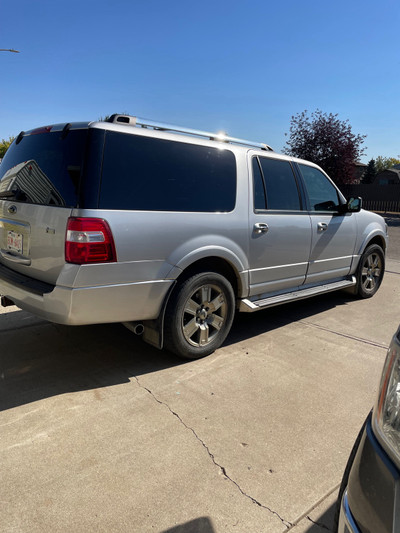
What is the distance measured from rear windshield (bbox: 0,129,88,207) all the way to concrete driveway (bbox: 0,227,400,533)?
4.75 feet

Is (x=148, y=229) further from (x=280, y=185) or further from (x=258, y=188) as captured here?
(x=280, y=185)

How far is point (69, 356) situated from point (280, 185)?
278 cm

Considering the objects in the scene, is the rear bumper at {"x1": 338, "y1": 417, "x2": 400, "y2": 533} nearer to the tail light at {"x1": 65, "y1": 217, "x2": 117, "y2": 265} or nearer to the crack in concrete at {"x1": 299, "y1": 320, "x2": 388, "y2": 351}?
the tail light at {"x1": 65, "y1": 217, "x2": 117, "y2": 265}

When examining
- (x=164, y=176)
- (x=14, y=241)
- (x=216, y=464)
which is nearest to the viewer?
(x=216, y=464)

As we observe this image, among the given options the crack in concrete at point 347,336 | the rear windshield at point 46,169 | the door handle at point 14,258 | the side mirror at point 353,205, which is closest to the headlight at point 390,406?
the rear windshield at point 46,169

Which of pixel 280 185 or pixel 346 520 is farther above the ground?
pixel 280 185

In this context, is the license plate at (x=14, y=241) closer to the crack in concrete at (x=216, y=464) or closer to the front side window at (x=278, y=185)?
the crack in concrete at (x=216, y=464)

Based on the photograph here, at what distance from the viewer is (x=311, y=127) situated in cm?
2752

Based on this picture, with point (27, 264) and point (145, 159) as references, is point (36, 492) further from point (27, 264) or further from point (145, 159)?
point (145, 159)

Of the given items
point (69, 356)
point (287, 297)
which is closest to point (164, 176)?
point (69, 356)

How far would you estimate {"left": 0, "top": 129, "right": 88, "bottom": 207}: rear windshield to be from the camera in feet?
9.55

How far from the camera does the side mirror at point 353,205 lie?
202 inches

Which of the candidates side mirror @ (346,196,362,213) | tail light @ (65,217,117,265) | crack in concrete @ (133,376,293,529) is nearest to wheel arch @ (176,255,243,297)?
tail light @ (65,217,117,265)

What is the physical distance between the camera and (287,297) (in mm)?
4406
